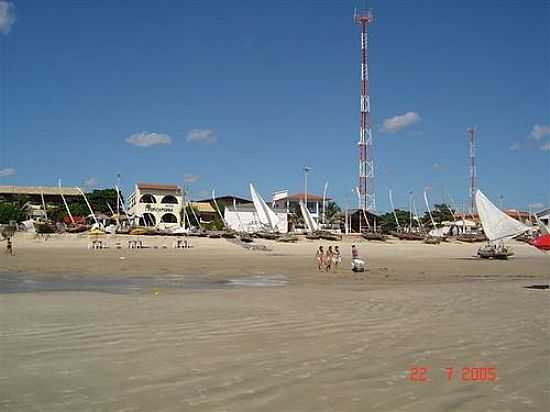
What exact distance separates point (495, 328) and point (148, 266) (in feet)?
75.0

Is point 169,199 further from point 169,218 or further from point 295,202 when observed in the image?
point 295,202

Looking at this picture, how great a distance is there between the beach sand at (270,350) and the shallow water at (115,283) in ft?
5.14

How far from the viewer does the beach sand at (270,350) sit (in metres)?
6.48

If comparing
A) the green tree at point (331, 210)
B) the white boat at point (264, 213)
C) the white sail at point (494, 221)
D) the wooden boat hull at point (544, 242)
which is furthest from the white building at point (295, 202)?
the wooden boat hull at point (544, 242)

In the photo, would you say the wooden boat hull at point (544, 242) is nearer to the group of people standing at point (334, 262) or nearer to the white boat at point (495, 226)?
the group of people standing at point (334, 262)

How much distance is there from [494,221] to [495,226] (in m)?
0.43

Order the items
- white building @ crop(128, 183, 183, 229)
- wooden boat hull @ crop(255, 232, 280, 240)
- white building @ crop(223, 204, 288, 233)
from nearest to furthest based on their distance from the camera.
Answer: wooden boat hull @ crop(255, 232, 280, 240) < white building @ crop(128, 183, 183, 229) < white building @ crop(223, 204, 288, 233)

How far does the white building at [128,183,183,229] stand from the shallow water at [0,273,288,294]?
6781 cm

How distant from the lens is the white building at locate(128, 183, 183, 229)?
9206cm

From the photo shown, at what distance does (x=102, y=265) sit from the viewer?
1239 inches

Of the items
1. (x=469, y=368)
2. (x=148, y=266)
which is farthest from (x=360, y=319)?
(x=148, y=266)

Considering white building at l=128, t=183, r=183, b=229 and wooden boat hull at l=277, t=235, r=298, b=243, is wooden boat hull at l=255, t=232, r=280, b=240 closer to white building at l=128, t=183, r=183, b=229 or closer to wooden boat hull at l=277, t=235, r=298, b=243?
wooden boat hull at l=277, t=235, r=298, b=243

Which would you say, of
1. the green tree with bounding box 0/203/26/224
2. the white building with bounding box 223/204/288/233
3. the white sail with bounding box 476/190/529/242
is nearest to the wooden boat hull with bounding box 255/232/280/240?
the white building with bounding box 223/204/288/233

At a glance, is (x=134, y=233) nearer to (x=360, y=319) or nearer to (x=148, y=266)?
(x=148, y=266)
